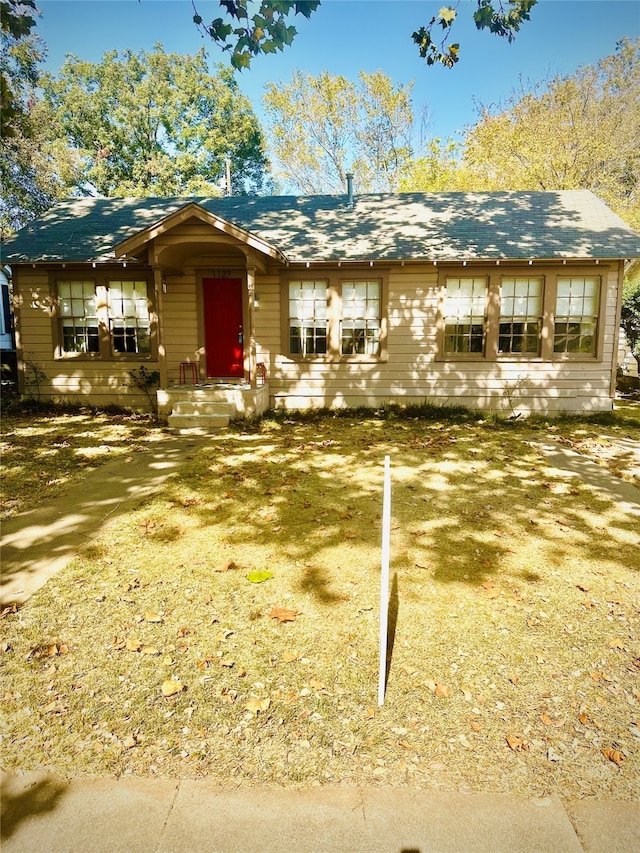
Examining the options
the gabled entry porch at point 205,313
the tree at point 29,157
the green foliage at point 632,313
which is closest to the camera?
the gabled entry porch at point 205,313

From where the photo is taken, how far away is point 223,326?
11.6 meters

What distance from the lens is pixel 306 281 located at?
11.4 metres

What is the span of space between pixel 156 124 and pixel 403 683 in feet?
128

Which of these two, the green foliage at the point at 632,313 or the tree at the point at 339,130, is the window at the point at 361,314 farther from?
the tree at the point at 339,130

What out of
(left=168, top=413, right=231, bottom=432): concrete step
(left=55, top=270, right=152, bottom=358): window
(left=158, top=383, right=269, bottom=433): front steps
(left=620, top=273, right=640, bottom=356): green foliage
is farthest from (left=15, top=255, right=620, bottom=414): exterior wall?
(left=620, top=273, right=640, bottom=356): green foliage

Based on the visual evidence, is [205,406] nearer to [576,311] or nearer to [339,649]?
[339,649]

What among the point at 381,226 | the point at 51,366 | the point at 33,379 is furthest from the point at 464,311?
the point at 33,379

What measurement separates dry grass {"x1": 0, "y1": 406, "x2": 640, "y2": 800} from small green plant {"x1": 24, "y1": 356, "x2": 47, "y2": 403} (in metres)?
8.16

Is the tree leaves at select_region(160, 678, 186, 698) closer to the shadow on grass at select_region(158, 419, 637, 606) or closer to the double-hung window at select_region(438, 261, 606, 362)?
the shadow on grass at select_region(158, 419, 637, 606)

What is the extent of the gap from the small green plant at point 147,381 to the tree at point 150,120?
24.3 meters

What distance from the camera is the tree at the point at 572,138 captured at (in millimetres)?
22438

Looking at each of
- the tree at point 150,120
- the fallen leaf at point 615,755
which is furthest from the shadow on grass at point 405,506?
the tree at point 150,120

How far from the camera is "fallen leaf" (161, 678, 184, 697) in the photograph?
110 inches

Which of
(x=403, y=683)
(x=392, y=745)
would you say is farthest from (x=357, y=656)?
(x=392, y=745)
